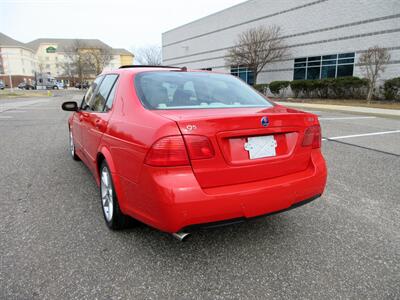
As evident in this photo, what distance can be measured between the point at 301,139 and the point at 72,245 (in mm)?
2208

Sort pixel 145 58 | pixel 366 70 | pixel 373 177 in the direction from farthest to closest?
pixel 145 58 → pixel 366 70 → pixel 373 177

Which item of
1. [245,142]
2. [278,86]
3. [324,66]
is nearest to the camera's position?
[245,142]

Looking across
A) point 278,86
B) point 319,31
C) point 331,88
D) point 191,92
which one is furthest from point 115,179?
point 319,31

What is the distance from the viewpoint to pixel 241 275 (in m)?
2.29

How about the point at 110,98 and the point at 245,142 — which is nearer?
the point at 245,142

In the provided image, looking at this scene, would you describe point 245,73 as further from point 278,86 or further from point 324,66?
point 324,66

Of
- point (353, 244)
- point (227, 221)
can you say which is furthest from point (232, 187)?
point (353, 244)

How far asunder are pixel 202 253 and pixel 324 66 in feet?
85.4

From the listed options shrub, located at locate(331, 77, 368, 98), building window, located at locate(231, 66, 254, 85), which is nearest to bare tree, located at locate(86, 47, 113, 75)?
building window, located at locate(231, 66, 254, 85)

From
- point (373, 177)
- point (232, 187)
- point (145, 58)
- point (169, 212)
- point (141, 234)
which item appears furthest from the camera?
point (145, 58)

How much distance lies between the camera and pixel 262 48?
28.4 metres

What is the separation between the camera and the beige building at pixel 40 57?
83062 mm

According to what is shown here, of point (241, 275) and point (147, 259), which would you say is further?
point (147, 259)

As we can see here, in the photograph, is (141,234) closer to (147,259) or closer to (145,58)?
(147,259)
